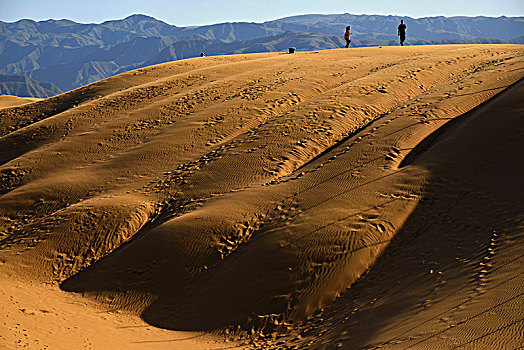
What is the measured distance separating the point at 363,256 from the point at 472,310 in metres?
3.06

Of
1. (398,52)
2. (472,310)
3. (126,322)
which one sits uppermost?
(398,52)

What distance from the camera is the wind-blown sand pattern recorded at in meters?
8.05

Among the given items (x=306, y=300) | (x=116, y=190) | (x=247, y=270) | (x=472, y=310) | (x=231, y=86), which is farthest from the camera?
(x=231, y=86)

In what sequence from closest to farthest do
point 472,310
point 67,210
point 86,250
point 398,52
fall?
1. point 472,310
2. point 86,250
3. point 67,210
4. point 398,52

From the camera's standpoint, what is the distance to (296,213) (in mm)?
11062

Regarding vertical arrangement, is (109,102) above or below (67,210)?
above

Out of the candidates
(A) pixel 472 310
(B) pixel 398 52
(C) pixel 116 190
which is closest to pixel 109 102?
(C) pixel 116 190

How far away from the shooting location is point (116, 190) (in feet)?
46.1

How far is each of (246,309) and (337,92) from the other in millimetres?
10541

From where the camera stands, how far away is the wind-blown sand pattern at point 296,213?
8.05 m

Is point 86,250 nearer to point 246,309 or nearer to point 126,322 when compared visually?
point 126,322

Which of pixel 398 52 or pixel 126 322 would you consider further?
pixel 398 52

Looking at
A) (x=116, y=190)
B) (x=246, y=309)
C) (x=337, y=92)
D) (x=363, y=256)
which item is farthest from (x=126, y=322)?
(x=337, y=92)

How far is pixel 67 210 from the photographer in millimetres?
13047
